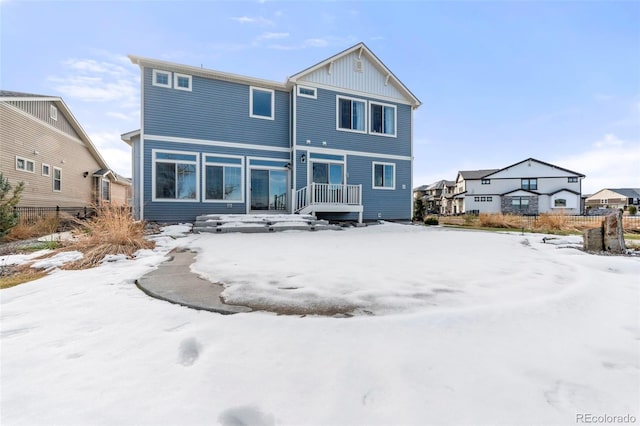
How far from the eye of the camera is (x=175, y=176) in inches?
391

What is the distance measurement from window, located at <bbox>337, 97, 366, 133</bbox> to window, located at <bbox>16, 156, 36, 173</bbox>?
13.5 metres

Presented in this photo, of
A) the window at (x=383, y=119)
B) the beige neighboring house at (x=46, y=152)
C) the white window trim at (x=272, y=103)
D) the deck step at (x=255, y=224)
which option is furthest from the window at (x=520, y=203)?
the beige neighboring house at (x=46, y=152)

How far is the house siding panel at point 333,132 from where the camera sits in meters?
11.2

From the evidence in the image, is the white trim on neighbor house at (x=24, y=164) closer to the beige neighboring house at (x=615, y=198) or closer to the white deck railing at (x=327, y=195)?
the white deck railing at (x=327, y=195)

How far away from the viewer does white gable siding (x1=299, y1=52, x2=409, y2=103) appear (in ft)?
37.5

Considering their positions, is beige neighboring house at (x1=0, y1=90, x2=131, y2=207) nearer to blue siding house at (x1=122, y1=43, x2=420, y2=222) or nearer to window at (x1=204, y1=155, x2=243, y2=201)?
blue siding house at (x1=122, y1=43, x2=420, y2=222)

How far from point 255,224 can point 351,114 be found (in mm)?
6736

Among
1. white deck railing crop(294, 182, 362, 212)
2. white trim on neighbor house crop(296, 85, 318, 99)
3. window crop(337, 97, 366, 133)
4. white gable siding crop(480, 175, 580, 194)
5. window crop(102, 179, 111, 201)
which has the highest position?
white trim on neighbor house crop(296, 85, 318, 99)

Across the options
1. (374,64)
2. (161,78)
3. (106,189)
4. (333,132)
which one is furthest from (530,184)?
(106,189)

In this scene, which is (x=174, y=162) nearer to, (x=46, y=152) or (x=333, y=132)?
(x=333, y=132)

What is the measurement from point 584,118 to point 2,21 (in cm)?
2883

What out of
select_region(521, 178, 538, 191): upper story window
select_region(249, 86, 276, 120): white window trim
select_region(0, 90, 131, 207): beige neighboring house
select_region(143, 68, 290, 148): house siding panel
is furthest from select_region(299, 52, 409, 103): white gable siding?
select_region(521, 178, 538, 191): upper story window

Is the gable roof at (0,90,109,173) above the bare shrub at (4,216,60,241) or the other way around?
above

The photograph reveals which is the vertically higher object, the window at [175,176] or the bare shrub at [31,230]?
the window at [175,176]
